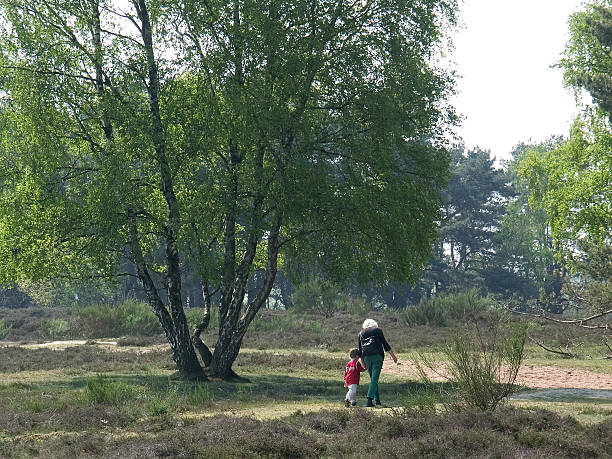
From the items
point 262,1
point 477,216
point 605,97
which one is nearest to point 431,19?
point 262,1

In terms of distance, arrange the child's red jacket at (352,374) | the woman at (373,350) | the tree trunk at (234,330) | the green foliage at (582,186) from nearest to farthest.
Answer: the child's red jacket at (352,374) < the woman at (373,350) < the tree trunk at (234,330) < the green foliage at (582,186)

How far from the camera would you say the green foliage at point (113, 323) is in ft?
124

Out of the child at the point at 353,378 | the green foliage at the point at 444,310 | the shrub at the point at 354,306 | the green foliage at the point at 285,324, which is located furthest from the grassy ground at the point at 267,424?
the shrub at the point at 354,306

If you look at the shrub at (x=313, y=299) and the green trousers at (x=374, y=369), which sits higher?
the shrub at (x=313, y=299)

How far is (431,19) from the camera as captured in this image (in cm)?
1945

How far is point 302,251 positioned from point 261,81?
→ 4.92 m

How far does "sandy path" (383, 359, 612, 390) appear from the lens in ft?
63.4

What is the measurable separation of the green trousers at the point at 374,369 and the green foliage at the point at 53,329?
2772 cm

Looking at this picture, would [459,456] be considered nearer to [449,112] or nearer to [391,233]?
[391,233]

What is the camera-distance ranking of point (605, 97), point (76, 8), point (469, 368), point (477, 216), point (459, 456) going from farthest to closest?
point (477, 216)
point (605, 97)
point (76, 8)
point (469, 368)
point (459, 456)

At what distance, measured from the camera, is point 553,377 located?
21.5m

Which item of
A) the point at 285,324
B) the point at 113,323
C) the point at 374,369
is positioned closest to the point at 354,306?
the point at 285,324

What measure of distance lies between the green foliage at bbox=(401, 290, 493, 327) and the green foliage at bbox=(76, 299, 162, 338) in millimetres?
13905

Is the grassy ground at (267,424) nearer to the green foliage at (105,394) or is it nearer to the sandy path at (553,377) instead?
the green foliage at (105,394)
